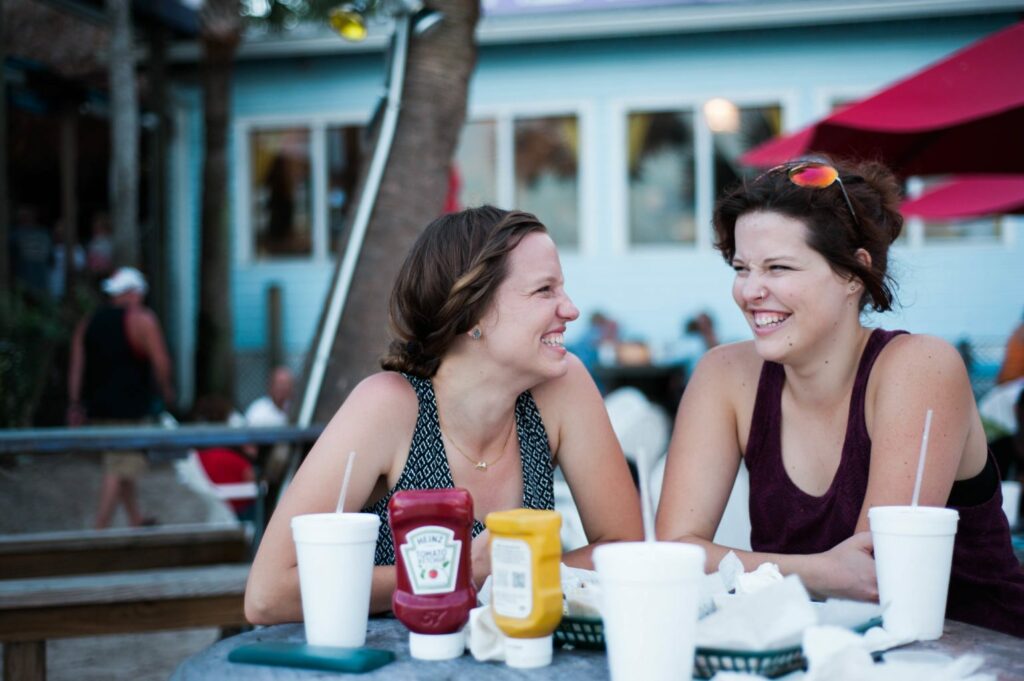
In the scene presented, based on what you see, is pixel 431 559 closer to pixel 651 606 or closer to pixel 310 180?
pixel 651 606

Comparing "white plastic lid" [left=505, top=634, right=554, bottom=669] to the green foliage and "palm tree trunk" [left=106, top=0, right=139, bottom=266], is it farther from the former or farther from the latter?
"palm tree trunk" [left=106, top=0, right=139, bottom=266]

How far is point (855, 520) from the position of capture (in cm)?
241

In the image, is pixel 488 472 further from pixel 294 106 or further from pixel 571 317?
pixel 294 106

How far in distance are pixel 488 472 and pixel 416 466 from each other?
182 millimetres

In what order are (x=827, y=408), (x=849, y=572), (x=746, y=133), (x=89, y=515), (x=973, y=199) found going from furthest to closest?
1. (x=746, y=133)
2. (x=89, y=515)
3. (x=973, y=199)
4. (x=827, y=408)
5. (x=849, y=572)

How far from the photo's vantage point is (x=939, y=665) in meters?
1.50

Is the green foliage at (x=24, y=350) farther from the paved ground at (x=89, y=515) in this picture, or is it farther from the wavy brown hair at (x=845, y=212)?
the wavy brown hair at (x=845, y=212)

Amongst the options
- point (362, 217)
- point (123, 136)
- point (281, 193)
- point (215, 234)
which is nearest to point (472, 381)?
point (362, 217)

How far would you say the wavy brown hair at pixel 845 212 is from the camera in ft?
8.17

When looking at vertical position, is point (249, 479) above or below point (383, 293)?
below

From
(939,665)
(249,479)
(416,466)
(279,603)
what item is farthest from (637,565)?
(249,479)

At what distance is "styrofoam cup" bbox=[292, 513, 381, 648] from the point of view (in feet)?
5.46

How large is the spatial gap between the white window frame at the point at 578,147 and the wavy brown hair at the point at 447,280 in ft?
35.8

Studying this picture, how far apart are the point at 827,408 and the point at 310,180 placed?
12093 millimetres
